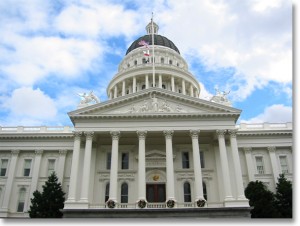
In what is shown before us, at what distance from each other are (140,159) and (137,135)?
320cm

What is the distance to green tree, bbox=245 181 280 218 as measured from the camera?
29281 millimetres

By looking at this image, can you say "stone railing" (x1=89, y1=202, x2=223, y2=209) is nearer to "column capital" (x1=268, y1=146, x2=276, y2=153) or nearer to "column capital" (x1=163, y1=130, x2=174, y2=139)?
"column capital" (x1=163, y1=130, x2=174, y2=139)

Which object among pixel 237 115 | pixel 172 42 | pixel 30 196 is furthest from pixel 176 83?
pixel 30 196

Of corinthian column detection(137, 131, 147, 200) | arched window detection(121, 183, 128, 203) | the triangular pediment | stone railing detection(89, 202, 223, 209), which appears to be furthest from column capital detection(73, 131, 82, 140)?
arched window detection(121, 183, 128, 203)

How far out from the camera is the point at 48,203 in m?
31.7

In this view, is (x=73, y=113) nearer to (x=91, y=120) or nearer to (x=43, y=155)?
(x=91, y=120)

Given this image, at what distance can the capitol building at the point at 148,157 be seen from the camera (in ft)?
101

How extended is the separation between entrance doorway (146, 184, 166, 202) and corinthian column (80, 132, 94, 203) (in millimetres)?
6714

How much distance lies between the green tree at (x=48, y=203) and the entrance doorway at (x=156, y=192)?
9068mm

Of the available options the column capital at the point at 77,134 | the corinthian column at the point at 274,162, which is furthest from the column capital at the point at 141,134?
the corinthian column at the point at 274,162

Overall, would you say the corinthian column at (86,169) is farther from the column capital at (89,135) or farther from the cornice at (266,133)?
the cornice at (266,133)

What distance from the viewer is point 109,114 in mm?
34156

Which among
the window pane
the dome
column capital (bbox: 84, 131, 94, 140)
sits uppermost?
the dome

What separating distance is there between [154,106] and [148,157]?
5951mm
